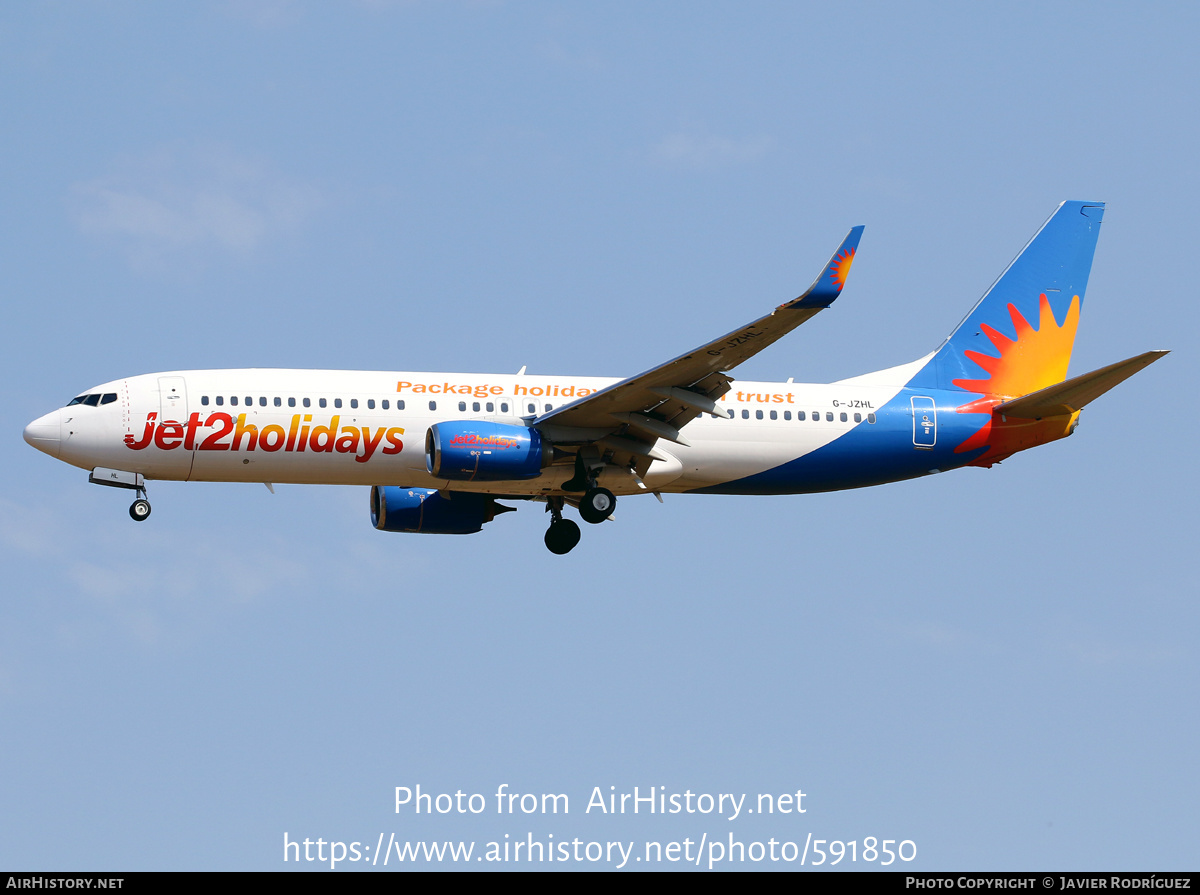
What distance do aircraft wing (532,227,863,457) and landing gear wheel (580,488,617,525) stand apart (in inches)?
47.5

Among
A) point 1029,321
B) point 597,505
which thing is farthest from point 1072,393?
point 597,505

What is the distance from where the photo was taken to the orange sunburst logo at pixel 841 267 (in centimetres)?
3169

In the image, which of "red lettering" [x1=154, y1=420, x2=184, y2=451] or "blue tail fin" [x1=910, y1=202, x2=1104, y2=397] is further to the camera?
"blue tail fin" [x1=910, y1=202, x2=1104, y2=397]

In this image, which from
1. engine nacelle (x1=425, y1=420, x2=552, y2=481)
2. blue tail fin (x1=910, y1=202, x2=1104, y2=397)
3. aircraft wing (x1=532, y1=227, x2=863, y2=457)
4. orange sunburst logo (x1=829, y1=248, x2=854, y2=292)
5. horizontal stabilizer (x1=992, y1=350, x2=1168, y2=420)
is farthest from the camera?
A: blue tail fin (x1=910, y1=202, x2=1104, y2=397)

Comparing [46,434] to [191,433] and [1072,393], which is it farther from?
[1072,393]

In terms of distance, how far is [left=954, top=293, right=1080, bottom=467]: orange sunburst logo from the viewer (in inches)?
1640

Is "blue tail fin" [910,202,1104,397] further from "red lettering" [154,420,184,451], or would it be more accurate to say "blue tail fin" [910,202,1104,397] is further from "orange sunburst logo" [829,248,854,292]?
→ "red lettering" [154,420,184,451]

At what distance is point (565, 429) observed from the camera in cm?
3828

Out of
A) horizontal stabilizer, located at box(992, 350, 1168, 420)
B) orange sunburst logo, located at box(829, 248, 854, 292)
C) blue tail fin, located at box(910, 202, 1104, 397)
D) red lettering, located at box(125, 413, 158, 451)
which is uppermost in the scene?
blue tail fin, located at box(910, 202, 1104, 397)

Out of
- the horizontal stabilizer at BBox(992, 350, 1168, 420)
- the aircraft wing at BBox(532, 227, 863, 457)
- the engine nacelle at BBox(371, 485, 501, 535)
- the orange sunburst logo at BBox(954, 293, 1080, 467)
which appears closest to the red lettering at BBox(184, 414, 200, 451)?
the engine nacelle at BBox(371, 485, 501, 535)

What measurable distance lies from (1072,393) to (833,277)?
432 inches

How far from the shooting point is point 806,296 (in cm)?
3198
